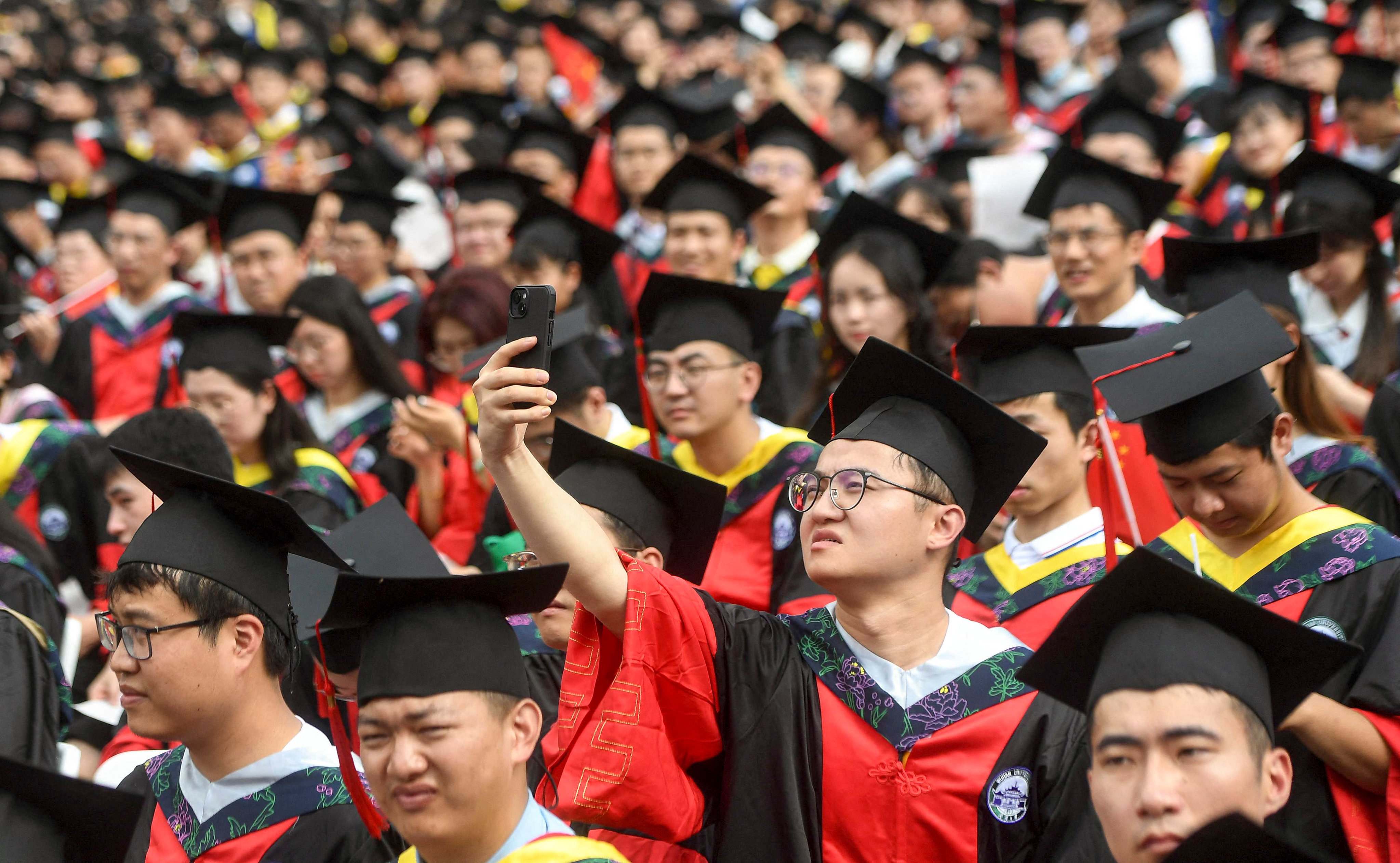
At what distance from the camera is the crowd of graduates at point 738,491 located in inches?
89.4

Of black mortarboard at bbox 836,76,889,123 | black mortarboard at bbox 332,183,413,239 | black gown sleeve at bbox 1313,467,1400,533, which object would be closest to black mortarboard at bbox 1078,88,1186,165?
black mortarboard at bbox 836,76,889,123

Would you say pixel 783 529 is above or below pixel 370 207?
below

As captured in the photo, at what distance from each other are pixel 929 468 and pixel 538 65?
8558 millimetres

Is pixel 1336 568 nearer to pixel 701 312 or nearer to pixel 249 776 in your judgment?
pixel 701 312

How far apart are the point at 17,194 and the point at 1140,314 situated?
7.50 m

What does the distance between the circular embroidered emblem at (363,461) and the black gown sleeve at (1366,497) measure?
3.65 meters

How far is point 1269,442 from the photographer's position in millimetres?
3018

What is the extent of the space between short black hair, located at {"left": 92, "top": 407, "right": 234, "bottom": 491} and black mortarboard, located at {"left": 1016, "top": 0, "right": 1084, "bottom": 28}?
8012mm

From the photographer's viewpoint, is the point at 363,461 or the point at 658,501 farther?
the point at 363,461

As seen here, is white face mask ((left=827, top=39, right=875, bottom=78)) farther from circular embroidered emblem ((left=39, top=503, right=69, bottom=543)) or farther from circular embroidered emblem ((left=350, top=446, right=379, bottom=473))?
circular embroidered emblem ((left=39, top=503, right=69, bottom=543))

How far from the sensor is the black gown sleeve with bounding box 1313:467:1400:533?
3615 mm

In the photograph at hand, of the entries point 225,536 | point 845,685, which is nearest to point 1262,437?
point 845,685

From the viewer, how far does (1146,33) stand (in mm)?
8930

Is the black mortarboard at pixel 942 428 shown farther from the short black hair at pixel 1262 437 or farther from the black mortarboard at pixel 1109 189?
the black mortarboard at pixel 1109 189
